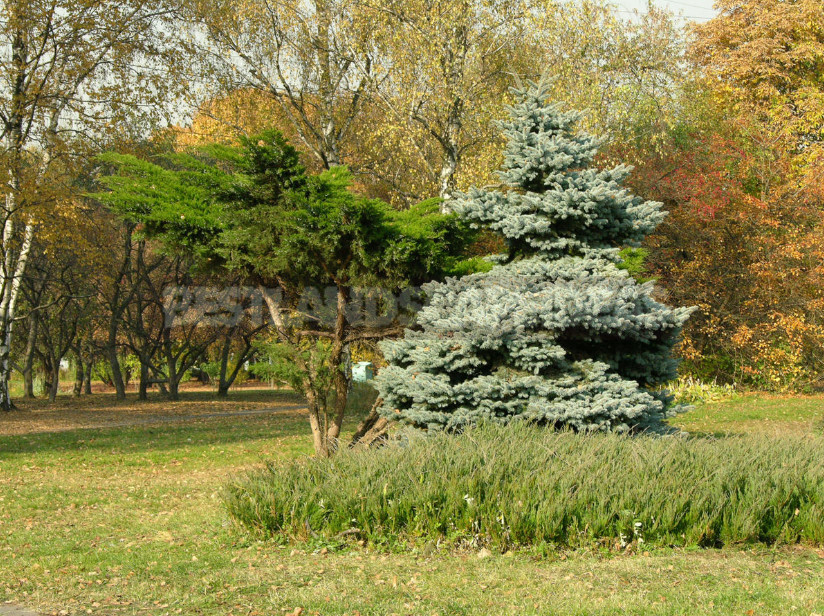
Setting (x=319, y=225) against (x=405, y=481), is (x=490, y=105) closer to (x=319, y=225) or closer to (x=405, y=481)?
(x=319, y=225)

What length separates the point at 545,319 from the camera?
700cm

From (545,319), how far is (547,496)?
6.94 ft

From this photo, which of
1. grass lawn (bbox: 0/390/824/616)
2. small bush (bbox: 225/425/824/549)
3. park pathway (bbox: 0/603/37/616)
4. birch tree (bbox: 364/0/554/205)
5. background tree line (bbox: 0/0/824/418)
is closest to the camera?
grass lawn (bbox: 0/390/824/616)

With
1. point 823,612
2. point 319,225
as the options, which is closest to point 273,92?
point 319,225

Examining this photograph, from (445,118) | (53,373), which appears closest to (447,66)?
(445,118)

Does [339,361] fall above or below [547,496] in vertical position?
above

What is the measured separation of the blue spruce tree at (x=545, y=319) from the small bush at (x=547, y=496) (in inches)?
32.9

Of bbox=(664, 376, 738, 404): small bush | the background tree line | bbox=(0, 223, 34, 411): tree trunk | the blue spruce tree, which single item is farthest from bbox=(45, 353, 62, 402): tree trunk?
the blue spruce tree

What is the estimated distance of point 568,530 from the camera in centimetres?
529

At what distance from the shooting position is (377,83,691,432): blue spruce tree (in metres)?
6.99

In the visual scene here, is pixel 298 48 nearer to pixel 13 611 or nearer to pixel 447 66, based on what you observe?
pixel 447 66

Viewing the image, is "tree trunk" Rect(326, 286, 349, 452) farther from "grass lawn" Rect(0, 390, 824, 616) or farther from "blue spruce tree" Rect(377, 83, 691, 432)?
"grass lawn" Rect(0, 390, 824, 616)

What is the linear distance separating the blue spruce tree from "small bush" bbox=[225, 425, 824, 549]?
0.84m

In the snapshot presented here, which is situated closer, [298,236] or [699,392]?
[298,236]
